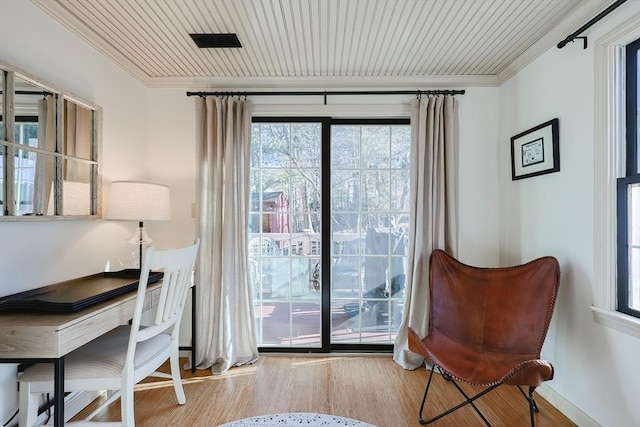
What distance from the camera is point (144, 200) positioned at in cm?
217

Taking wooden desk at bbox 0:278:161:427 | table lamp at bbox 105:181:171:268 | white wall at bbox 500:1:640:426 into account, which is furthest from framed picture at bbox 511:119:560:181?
wooden desk at bbox 0:278:161:427

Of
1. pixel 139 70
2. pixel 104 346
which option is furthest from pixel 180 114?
pixel 104 346

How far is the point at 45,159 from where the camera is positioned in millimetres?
1790

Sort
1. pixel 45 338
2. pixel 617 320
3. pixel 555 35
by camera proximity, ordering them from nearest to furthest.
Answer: pixel 45 338 → pixel 617 320 → pixel 555 35

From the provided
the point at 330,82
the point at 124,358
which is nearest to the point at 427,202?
the point at 330,82

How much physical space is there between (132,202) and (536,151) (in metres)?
2.89

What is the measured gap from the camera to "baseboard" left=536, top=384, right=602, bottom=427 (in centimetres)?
184

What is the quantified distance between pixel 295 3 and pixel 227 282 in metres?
2.08

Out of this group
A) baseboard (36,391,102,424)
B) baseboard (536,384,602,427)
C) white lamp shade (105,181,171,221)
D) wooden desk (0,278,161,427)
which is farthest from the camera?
white lamp shade (105,181,171,221)

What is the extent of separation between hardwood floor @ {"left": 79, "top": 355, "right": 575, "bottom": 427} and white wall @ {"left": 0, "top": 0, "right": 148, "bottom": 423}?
85cm

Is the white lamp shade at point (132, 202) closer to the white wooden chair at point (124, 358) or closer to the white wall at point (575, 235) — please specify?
the white wooden chair at point (124, 358)

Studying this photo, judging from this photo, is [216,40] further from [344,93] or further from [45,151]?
[45,151]

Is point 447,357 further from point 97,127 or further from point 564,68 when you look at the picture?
point 97,127

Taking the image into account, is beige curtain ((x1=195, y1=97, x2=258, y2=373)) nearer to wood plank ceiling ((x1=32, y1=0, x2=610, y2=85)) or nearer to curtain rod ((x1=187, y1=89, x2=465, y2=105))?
curtain rod ((x1=187, y1=89, x2=465, y2=105))
